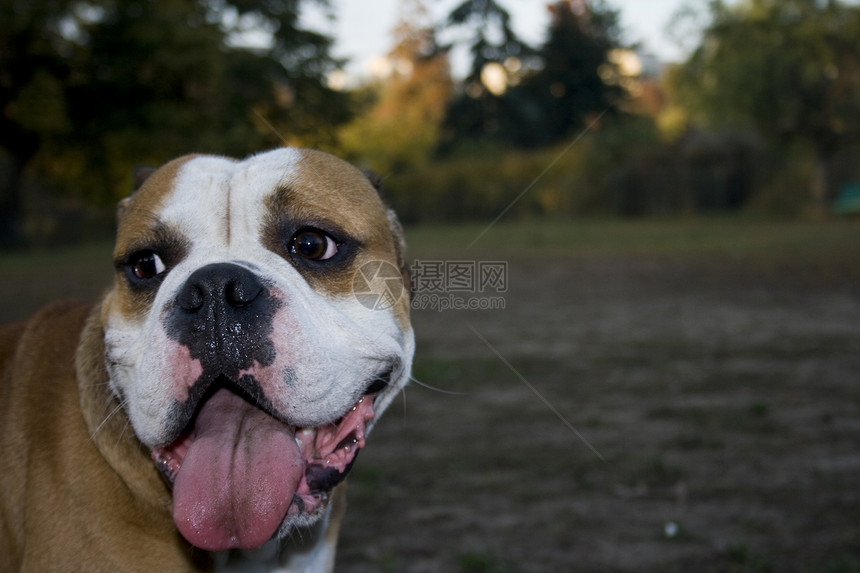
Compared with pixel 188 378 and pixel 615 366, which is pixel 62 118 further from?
pixel 188 378

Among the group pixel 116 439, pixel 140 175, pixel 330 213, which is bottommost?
pixel 116 439

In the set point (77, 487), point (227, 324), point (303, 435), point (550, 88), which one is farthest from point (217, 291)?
point (550, 88)

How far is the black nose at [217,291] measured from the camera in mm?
2201

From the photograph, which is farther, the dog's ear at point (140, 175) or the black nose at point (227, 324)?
the dog's ear at point (140, 175)

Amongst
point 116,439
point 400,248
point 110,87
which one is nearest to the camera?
point 116,439

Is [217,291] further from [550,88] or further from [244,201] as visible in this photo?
[550,88]

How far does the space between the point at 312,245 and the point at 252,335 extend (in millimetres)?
452

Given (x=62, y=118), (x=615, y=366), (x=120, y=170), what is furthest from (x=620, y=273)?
(x=62, y=118)

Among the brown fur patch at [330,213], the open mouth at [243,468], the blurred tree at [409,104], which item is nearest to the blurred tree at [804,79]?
the blurred tree at [409,104]

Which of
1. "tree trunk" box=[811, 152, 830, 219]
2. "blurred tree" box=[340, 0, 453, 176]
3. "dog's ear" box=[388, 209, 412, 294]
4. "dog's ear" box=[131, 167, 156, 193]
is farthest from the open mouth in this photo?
"tree trunk" box=[811, 152, 830, 219]

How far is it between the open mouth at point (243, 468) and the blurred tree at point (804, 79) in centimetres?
3010

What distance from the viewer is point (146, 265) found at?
102 inches

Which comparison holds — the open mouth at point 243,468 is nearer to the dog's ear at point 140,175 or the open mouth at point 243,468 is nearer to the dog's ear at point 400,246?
the dog's ear at point 400,246

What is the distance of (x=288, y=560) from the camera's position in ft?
8.74
